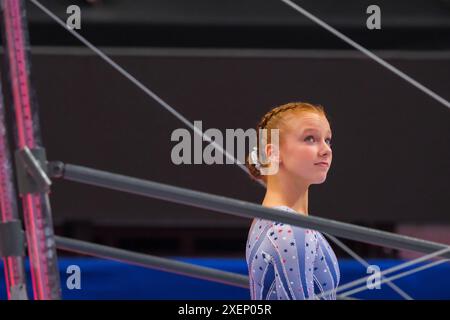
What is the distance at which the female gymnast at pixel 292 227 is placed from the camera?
998 millimetres

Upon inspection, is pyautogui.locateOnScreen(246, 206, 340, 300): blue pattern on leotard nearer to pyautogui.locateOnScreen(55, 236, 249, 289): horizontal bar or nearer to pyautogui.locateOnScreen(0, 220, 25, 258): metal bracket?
pyautogui.locateOnScreen(55, 236, 249, 289): horizontal bar

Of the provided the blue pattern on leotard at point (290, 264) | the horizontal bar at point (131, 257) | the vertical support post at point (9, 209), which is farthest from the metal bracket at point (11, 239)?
the blue pattern on leotard at point (290, 264)

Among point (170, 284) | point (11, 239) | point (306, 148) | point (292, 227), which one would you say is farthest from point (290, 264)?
point (170, 284)

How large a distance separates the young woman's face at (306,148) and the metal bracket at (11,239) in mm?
465

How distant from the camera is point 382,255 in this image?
276 cm

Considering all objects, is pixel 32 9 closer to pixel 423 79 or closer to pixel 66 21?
pixel 66 21

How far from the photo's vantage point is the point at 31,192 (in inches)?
27.7

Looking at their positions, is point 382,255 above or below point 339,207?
below

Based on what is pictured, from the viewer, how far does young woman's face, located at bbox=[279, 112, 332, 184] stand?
1.07 metres

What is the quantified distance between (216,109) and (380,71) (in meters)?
0.66

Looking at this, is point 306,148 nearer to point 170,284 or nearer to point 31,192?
point 31,192

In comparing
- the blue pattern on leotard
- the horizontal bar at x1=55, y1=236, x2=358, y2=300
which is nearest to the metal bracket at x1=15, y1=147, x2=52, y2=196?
the horizontal bar at x1=55, y1=236, x2=358, y2=300

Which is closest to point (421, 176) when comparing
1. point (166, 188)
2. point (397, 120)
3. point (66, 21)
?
point (397, 120)

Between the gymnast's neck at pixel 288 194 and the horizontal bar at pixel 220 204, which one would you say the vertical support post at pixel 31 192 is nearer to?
the horizontal bar at pixel 220 204
